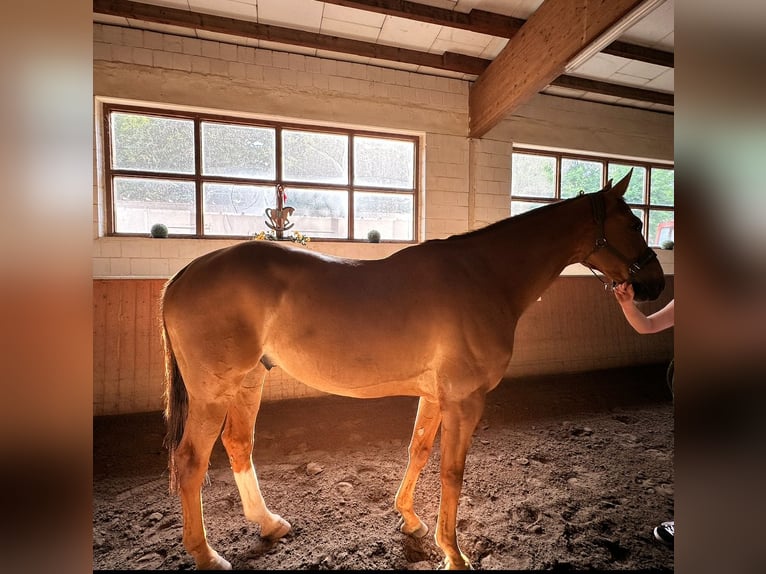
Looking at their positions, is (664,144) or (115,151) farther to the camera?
(664,144)

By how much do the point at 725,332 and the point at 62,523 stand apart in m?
0.84

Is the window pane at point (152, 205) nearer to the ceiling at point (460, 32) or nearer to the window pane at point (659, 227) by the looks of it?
the ceiling at point (460, 32)

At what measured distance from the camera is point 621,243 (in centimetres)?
152

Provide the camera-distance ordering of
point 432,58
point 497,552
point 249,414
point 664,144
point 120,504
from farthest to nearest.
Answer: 1. point 664,144
2. point 432,58
3. point 120,504
4. point 249,414
5. point 497,552

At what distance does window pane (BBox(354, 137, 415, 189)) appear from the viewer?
386cm

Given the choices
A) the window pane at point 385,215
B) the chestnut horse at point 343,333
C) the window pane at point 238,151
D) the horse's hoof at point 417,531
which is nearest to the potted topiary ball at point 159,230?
the window pane at point 238,151

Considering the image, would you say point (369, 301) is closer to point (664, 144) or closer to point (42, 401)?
point (42, 401)

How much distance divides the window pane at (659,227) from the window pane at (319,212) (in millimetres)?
4769

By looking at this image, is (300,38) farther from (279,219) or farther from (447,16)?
(279,219)

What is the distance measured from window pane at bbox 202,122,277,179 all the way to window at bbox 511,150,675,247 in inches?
121

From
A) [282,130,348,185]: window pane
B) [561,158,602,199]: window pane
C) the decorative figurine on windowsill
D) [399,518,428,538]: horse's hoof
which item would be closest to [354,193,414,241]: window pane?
[282,130,348,185]: window pane

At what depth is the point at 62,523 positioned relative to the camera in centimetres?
38

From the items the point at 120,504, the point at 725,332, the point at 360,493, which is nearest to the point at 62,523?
the point at 725,332

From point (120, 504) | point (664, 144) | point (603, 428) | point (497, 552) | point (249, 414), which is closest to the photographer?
point (497, 552)
